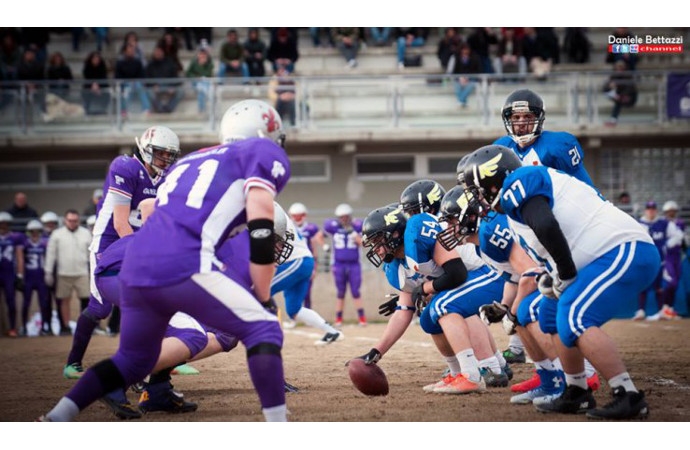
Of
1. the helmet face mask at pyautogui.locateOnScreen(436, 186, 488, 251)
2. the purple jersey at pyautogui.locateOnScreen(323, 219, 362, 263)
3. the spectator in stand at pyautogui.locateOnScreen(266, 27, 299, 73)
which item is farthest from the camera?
the purple jersey at pyautogui.locateOnScreen(323, 219, 362, 263)

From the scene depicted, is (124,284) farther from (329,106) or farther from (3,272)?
(329,106)

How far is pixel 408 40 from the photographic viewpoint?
14336 millimetres

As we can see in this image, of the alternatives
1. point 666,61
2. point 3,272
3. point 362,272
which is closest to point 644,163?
point 666,61

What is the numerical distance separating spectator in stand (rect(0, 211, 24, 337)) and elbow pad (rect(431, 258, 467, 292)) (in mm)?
8955

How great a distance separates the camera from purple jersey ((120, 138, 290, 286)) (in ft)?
12.6

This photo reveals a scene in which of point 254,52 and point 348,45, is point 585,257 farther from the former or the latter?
point 348,45

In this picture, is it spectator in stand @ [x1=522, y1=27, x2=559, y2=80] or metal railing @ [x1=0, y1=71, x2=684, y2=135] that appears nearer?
spectator in stand @ [x1=522, y1=27, x2=559, y2=80]

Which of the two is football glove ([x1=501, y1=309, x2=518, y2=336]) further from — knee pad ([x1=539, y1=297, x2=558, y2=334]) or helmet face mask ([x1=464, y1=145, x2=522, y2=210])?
helmet face mask ([x1=464, y1=145, x2=522, y2=210])

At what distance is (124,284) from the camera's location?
3959 millimetres

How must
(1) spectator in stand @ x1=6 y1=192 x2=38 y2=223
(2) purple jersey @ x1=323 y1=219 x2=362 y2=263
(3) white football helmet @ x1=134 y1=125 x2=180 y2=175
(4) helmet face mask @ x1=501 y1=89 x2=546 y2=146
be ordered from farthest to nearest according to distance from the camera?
(1) spectator in stand @ x1=6 y1=192 x2=38 y2=223, (2) purple jersey @ x1=323 y1=219 x2=362 y2=263, (3) white football helmet @ x1=134 y1=125 x2=180 y2=175, (4) helmet face mask @ x1=501 y1=89 x2=546 y2=146

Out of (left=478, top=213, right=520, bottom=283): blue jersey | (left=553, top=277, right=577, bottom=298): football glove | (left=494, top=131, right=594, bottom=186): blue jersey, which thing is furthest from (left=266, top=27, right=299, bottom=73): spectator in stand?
(left=553, top=277, right=577, bottom=298): football glove

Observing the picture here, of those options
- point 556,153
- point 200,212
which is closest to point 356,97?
point 556,153

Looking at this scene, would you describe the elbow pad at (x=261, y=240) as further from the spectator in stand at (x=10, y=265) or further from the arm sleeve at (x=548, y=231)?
the spectator in stand at (x=10, y=265)

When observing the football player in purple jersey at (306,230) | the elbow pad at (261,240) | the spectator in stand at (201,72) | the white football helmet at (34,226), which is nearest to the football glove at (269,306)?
the elbow pad at (261,240)
